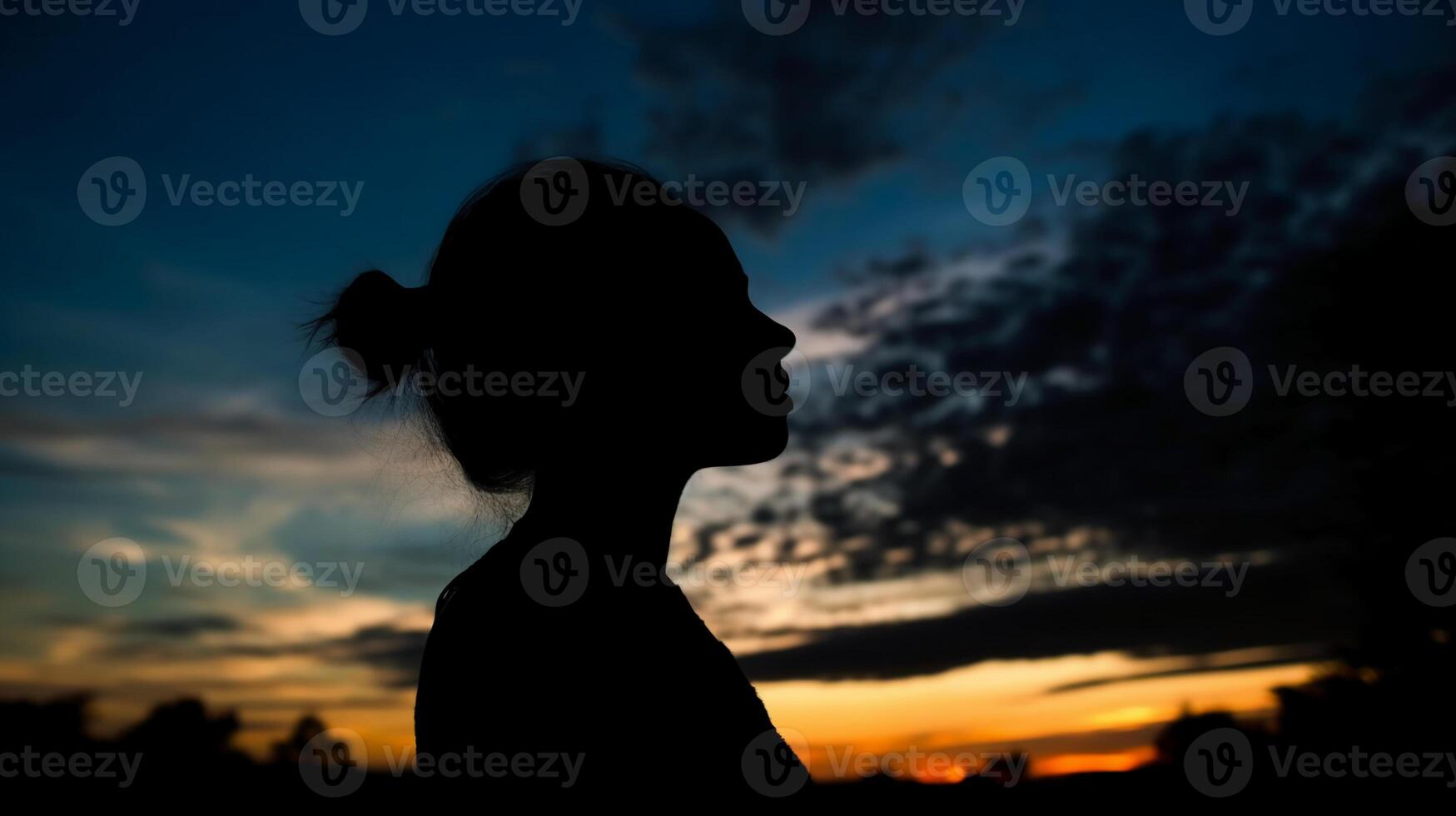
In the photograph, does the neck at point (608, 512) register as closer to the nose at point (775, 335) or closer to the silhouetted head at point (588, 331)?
the silhouetted head at point (588, 331)

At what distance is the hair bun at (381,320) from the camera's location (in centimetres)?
291

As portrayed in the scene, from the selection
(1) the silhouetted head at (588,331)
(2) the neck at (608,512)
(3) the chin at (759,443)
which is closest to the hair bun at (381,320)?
(1) the silhouetted head at (588,331)

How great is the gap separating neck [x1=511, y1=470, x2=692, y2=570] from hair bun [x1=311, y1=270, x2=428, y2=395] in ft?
2.16

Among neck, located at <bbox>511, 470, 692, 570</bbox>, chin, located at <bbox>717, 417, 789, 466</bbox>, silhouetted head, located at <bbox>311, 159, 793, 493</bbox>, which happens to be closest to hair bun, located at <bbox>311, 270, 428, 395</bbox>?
silhouetted head, located at <bbox>311, 159, 793, 493</bbox>

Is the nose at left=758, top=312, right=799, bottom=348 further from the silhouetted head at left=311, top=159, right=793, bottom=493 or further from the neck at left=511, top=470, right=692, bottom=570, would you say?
the neck at left=511, top=470, right=692, bottom=570

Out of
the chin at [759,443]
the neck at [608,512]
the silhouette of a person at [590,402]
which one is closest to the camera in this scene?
the silhouette of a person at [590,402]

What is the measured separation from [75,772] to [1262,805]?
6820mm

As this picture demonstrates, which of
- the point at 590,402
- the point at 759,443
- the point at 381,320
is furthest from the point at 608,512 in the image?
the point at 381,320

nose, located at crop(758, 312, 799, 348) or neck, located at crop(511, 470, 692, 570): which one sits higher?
nose, located at crop(758, 312, 799, 348)

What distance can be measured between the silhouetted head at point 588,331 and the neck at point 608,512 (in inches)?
2.0

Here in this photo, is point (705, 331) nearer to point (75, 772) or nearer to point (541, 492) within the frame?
point (541, 492)

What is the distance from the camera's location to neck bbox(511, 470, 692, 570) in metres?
2.68

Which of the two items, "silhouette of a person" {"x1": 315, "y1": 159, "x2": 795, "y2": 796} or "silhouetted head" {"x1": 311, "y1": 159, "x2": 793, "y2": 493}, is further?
"silhouetted head" {"x1": 311, "y1": 159, "x2": 793, "y2": 493}

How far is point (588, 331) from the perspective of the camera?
2721 millimetres
